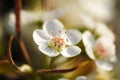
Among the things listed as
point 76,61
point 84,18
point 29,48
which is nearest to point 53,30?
point 76,61

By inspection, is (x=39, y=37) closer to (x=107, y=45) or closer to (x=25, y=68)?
(x=25, y=68)

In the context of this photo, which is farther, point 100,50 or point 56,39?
point 100,50

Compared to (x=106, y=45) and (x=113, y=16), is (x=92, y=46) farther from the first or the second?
(x=113, y=16)

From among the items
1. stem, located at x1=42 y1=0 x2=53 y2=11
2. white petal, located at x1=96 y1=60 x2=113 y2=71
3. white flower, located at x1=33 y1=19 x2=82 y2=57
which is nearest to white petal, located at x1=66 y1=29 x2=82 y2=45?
white flower, located at x1=33 y1=19 x2=82 y2=57

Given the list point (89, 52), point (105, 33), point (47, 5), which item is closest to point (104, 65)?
point (89, 52)

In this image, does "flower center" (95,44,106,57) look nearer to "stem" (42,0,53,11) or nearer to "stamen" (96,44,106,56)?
"stamen" (96,44,106,56)

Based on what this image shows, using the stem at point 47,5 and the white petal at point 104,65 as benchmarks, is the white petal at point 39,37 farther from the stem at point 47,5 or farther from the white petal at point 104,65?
the stem at point 47,5
